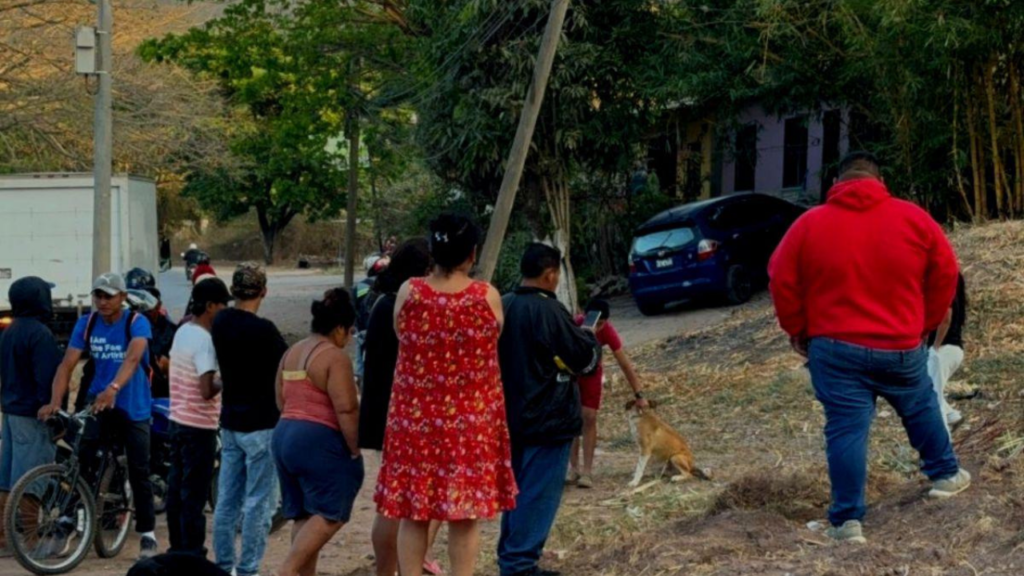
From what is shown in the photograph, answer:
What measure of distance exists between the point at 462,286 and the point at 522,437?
1069mm

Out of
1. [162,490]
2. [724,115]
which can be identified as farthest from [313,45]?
[162,490]

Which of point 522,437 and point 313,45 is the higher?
point 313,45

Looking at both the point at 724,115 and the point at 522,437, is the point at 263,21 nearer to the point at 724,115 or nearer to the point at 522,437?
the point at 724,115

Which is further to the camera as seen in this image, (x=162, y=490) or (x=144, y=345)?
(x=162, y=490)

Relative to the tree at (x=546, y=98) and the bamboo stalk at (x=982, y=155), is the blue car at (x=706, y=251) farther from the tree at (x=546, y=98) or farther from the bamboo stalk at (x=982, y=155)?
the bamboo stalk at (x=982, y=155)

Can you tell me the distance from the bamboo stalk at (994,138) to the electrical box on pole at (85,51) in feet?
38.2

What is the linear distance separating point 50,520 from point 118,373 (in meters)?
0.97

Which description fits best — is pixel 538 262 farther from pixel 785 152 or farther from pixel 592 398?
pixel 785 152

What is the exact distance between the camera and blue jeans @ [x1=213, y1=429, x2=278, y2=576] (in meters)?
7.97

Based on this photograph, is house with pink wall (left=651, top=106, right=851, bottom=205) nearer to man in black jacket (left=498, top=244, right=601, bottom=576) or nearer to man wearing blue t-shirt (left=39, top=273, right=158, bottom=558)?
man wearing blue t-shirt (left=39, top=273, right=158, bottom=558)

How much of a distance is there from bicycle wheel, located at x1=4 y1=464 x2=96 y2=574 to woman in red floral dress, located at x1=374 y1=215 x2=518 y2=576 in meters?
3.48

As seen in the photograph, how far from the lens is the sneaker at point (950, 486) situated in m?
7.54

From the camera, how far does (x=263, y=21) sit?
30172 millimetres

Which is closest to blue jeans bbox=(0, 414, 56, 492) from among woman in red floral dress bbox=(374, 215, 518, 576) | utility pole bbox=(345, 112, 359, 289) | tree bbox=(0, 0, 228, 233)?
woman in red floral dress bbox=(374, 215, 518, 576)
